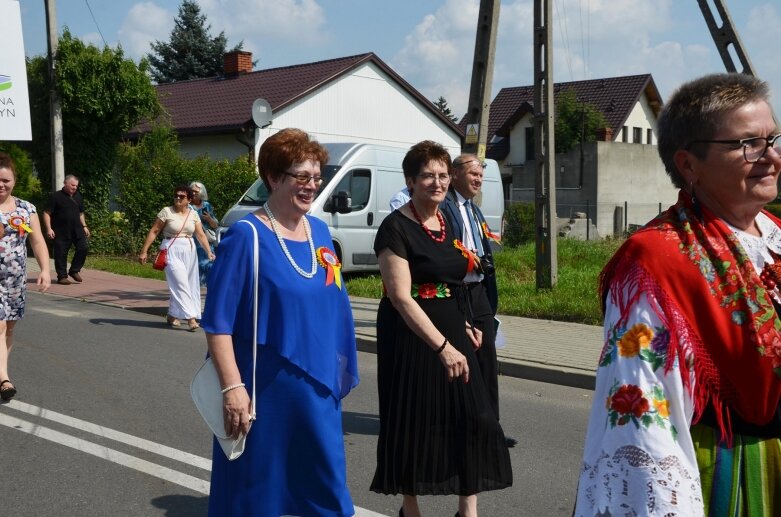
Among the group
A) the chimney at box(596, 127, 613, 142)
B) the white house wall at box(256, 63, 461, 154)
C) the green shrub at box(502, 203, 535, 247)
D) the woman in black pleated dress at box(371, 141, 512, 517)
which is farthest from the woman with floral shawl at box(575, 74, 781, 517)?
the chimney at box(596, 127, 613, 142)

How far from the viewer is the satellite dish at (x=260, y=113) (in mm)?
20548

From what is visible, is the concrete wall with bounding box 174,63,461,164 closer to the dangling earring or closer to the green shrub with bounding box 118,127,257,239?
the green shrub with bounding box 118,127,257,239

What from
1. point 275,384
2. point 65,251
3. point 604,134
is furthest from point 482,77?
point 604,134

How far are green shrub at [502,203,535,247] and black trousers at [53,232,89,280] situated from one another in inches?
401

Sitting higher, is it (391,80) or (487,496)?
(391,80)

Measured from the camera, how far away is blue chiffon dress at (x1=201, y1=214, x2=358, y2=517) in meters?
3.54

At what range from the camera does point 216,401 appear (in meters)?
3.51

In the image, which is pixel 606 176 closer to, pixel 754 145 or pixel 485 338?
pixel 485 338

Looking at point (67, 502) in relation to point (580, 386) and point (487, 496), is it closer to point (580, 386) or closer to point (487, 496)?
point (487, 496)

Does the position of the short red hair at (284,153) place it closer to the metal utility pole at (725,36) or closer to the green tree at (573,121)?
the metal utility pole at (725,36)

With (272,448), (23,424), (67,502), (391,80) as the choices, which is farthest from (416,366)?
(391,80)

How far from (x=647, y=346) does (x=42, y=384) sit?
23.4ft

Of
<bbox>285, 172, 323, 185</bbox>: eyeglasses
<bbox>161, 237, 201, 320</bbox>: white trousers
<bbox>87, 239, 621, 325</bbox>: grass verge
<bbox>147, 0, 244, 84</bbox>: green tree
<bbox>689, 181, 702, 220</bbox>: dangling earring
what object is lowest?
<bbox>87, 239, 621, 325</bbox>: grass verge

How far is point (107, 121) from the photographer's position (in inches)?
896
